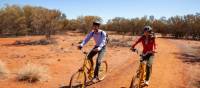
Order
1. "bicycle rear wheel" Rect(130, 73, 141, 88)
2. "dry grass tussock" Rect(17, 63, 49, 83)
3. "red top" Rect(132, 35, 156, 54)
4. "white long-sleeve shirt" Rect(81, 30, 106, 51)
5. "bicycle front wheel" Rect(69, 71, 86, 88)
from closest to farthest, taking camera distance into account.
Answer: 1. "bicycle rear wheel" Rect(130, 73, 141, 88)
2. "bicycle front wheel" Rect(69, 71, 86, 88)
3. "red top" Rect(132, 35, 156, 54)
4. "white long-sleeve shirt" Rect(81, 30, 106, 51)
5. "dry grass tussock" Rect(17, 63, 49, 83)

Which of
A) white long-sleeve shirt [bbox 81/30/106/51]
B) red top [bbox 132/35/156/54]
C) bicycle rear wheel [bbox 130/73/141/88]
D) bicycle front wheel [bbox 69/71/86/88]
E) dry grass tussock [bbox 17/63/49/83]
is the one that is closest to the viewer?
bicycle rear wheel [bbox 130/73/141/88]

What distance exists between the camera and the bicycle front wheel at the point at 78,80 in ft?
28.9

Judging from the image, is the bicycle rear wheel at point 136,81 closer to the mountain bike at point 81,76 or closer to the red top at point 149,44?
the red top at point 149,44

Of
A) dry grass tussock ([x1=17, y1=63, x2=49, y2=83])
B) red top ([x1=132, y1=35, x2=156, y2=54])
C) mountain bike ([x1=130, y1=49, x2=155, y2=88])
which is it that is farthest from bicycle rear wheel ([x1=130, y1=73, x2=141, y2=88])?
dry grass tussock ([x1=17, y1=63, x2=49, y2=83])

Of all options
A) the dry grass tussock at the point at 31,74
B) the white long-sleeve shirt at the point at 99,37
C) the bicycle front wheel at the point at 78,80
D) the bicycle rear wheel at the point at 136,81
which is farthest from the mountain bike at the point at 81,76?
the dry grass tussock at the point at 31,74

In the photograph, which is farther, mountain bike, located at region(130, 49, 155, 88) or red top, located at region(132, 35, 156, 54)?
red top, located at region(132, 35, 156, 54)

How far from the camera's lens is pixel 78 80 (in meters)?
9.09

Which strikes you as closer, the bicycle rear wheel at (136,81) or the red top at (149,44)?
the bicycle rear wheel at (136,81)

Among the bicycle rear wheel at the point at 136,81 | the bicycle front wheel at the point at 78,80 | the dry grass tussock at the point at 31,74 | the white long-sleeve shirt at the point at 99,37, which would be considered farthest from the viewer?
the dry grass tussock at the point at 31,74

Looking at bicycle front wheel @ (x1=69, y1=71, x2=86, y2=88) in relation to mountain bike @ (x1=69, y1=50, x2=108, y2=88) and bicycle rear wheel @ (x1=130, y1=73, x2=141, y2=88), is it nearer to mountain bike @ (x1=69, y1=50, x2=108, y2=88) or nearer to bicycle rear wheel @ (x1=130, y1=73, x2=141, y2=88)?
mountain bike @ (x1=69, y1=50, x2=108, y2=88)

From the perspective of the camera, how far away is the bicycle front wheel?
881 cm

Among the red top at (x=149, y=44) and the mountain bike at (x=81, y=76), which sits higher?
the red top at (x=149, y=44)

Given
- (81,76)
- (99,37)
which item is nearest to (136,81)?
(81,76)

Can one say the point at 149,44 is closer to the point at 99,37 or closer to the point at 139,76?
the point at 139,76
